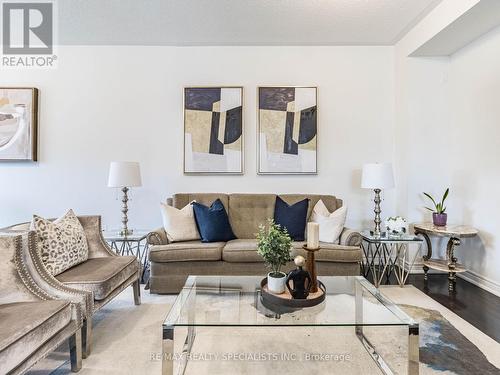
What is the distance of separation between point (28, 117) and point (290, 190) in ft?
11.3

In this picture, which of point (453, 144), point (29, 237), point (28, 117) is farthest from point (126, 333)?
point (453, 144)

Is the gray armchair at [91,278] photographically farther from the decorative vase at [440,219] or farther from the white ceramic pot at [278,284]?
the decorative vase at [440,219]

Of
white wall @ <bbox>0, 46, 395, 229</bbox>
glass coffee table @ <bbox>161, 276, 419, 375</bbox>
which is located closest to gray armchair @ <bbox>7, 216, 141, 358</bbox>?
glass coffee table @ <bbox>161, 276, 419, 375</bbox>

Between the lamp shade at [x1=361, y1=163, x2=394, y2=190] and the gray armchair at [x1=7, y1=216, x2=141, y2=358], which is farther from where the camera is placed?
the lamp shade at [x1=361, y1=163, x2=394, y2=190]

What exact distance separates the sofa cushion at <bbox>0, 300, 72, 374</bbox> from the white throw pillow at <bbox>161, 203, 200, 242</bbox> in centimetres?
138

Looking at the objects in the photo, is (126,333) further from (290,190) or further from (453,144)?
(453,144)

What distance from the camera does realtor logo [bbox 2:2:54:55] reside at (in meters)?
2.99

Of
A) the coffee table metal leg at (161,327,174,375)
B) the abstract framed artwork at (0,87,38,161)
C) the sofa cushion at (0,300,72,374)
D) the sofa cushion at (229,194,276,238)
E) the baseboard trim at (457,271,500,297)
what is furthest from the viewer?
the abstract framed artwork at (0,87,38,161)

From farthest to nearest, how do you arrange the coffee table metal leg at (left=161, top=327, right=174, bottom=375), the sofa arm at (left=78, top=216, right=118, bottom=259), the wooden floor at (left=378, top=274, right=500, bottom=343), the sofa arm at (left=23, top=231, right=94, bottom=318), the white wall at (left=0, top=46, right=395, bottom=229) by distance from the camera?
1. the white wall at (left=0, top=46, right=395, bottom=229)
2. the sofa arm at (left=78, top=216, right=118, bottom=259)
3. the wooden floor at (left=378, top=274, right=500, bottom=343)
4. the sofa arm at (left=23, top=231, right=94, bottom=318)
5. the coffee table metal leg at (left=161, top=327, right=174, bottom=375)

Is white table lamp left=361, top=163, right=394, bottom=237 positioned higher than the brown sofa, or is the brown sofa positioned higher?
white table lamp left=361, top=163, right=394, bottom=237

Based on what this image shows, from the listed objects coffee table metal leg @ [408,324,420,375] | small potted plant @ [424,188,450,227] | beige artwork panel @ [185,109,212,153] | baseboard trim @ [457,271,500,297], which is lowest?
baseboard trim @ [457,271,500,297]

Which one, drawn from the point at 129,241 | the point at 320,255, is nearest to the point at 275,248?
the point at 320,255

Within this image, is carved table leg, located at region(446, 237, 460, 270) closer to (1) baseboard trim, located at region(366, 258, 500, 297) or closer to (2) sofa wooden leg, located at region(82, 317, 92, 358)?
(1) baseboard trim, located at region(366, 258, 500, 297)

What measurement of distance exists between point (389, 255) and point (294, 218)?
1.12 m
